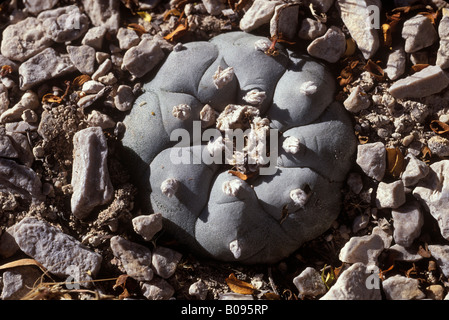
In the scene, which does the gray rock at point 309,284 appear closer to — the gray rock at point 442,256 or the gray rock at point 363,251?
the gray rock at point 363,251

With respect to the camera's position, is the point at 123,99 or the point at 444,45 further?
the point at 123,99

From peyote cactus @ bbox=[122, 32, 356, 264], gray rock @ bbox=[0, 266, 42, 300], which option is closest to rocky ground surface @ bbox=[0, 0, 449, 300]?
gray rock @ bbox=[0, 266, 42, 300]

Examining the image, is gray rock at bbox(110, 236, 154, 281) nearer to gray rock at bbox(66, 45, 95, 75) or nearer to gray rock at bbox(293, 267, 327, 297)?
gray rock at bbox(293, 267, 327, 297)

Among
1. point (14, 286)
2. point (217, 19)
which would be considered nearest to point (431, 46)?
point (217, 19)

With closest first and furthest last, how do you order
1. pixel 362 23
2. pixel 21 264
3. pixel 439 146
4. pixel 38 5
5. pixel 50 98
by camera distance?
1. pixel 21 264
2. pixel 439 146
3. pixel 362 23
4. pixel 50 98
5. pixel 38 5

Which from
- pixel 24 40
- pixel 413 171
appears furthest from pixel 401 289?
pixel 24 40

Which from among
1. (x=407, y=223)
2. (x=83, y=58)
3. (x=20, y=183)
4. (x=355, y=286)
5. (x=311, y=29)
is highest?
(x=311, y=29)

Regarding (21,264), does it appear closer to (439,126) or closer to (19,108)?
(19,108)
